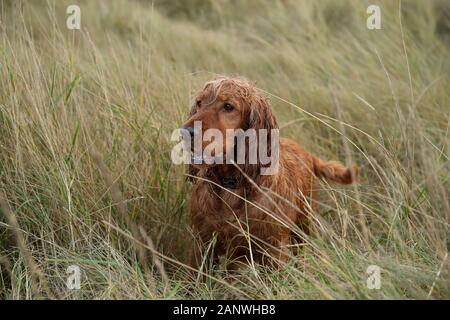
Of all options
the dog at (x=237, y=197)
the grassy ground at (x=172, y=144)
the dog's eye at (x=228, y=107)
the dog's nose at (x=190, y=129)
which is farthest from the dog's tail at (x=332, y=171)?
the dog's nose at (x=190, y=129)

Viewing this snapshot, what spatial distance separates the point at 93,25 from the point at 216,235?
3793 millimetres

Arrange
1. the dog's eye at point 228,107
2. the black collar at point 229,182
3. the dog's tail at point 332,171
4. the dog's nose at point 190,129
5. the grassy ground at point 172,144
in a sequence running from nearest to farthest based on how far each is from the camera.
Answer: the grassy ground at point 172,144 → the dog's nose at point 190,129 → the dog's eye at point 228,107 → the black collar at point 229,182 → the dog's tail at point 332,171

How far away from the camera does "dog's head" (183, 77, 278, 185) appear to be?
3312 mm

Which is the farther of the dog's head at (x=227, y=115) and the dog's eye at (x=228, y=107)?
the dog's eye at (x=228, y=107)

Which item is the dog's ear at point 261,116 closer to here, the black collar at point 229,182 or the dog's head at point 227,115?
the dog's head at point 227,115

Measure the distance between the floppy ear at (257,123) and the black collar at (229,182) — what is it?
0.19 ft

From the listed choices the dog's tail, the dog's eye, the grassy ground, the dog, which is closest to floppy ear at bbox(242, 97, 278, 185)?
the dog

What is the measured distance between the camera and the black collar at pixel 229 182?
3670mm

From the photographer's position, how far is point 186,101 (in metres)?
4.64

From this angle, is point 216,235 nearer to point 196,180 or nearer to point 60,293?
point 196,180

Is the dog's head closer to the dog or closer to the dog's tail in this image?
the dog

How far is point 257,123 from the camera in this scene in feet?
12.0

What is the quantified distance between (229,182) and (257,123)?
1.18 ft

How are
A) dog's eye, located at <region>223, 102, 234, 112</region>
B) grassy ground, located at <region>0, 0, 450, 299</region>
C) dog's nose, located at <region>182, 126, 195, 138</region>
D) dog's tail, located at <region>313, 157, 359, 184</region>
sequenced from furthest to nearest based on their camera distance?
dog's tail, located at <region>313, 157, 359, 184</region>, dog's eye, located at <region>223, 102, 234, 112</region>, dog's nose, located at <region>182, 126, 195, 138</region>, grassy ground, located at <region>0, 0, 450, 299</region>
